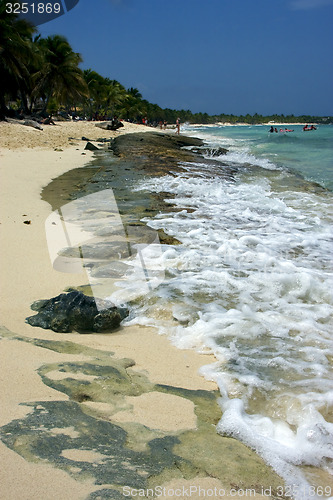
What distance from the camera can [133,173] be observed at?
39.3ft

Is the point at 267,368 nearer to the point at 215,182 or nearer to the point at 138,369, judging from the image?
the point at 138,369

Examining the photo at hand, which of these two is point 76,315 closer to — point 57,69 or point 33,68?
point 57,69

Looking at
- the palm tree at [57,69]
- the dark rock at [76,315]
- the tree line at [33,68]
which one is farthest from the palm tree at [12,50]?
the dark rock at [76,315]

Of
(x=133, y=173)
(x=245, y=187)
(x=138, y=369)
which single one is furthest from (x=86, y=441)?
(x=133, y=173)

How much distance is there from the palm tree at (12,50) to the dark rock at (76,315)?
27686 mm

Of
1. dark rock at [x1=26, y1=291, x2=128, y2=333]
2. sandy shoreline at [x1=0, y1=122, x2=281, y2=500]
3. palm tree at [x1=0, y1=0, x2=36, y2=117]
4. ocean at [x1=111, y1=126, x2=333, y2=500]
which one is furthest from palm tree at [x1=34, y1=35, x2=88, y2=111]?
dark rock at [x1=26, y1=291, x2=128, y2=333]

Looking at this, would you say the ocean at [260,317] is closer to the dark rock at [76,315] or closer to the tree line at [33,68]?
the dark rock at [76,315]

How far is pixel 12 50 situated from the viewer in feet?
88.0

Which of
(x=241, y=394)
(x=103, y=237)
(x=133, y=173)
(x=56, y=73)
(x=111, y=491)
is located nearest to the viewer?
(x=111, y=491)

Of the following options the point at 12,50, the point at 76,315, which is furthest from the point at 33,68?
the point at 76,315

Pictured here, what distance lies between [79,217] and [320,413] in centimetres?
506

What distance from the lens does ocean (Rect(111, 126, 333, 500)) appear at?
6.77 ft

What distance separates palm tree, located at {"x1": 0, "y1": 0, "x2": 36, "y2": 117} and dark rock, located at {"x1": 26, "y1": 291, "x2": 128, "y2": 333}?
90.8 feet

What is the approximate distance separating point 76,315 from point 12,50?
2939cm
